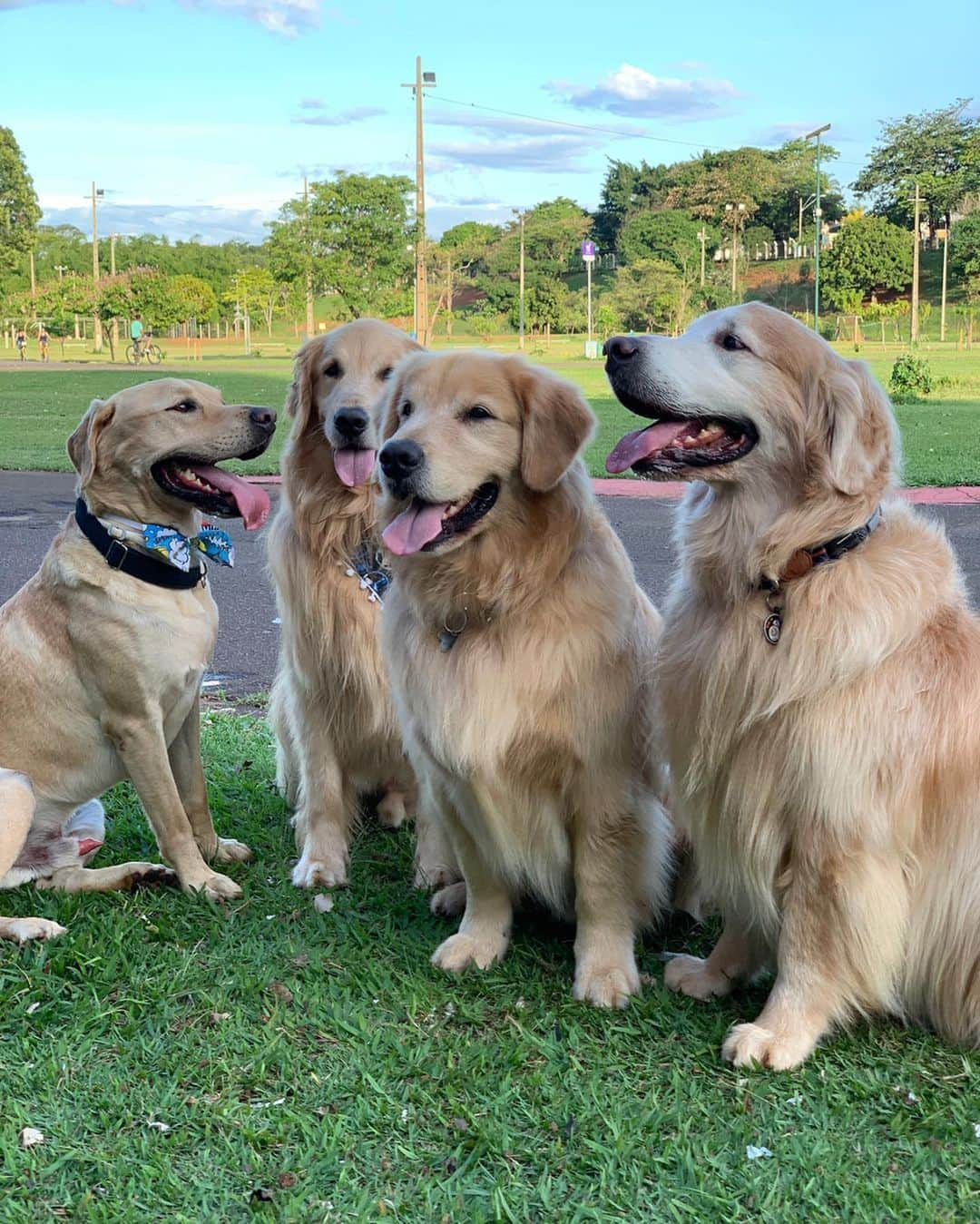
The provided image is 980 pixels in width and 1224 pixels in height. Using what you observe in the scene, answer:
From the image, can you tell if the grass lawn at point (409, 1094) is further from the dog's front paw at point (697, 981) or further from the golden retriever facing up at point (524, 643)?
the golden retriever facing up at point (524, 643)

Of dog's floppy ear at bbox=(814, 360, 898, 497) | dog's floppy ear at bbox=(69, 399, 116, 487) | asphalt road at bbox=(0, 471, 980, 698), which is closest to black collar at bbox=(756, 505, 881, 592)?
dog's floppy ear at bbox=(814, 360, 898, 497)

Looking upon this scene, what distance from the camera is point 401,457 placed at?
2977 millimetres

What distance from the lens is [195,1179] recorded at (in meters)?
2.38

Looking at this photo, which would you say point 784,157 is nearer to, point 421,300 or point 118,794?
point 421,300

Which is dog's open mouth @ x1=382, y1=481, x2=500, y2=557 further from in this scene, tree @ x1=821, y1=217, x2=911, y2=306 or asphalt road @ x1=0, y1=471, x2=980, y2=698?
tree @ x1=821, y1=217, x2=911, y2=306

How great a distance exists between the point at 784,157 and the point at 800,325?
298ft

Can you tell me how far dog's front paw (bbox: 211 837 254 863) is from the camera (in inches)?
162

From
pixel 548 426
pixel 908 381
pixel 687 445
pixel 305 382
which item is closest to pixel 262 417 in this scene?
pixel 305 382

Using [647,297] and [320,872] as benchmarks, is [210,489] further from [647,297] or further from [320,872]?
[647,297]

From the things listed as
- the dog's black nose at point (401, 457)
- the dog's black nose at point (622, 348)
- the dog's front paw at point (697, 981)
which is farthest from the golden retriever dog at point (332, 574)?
the dog's black nose at point (622, 348)

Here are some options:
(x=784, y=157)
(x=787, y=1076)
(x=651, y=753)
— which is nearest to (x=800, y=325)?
(x=651, y=753)

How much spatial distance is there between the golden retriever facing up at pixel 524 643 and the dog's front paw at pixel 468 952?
0.80 feet

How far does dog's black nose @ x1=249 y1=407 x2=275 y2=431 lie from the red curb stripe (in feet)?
26.0

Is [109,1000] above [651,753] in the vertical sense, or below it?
below
